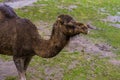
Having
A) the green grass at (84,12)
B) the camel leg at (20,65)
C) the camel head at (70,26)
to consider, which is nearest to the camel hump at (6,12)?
the camel leg at (20,65)

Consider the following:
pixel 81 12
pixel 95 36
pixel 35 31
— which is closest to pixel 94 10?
pixel 81 12

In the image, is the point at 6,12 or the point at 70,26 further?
the point at 6,12

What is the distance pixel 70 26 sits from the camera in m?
5.74

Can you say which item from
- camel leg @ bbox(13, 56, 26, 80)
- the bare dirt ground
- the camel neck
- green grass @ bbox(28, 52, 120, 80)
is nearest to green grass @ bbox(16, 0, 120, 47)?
the bare dirt ground

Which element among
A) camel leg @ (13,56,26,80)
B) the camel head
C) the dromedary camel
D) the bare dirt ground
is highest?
the camel head

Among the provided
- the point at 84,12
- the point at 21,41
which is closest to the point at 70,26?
the point at 21,41

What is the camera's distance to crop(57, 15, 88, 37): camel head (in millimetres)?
5586

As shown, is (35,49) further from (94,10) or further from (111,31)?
(94,10)

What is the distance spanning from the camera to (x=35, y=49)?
664 centimetres

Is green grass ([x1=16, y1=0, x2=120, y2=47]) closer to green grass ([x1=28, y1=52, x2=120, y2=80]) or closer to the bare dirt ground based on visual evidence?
the bare dirt ground

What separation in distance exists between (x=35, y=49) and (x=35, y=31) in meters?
0.37

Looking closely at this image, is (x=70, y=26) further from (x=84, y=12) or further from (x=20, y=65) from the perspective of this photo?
(x=84, y=12)

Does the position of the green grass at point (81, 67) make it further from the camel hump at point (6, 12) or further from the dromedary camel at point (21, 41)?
the camel hump at point (6, 12)

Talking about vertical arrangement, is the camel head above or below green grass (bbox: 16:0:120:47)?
above
